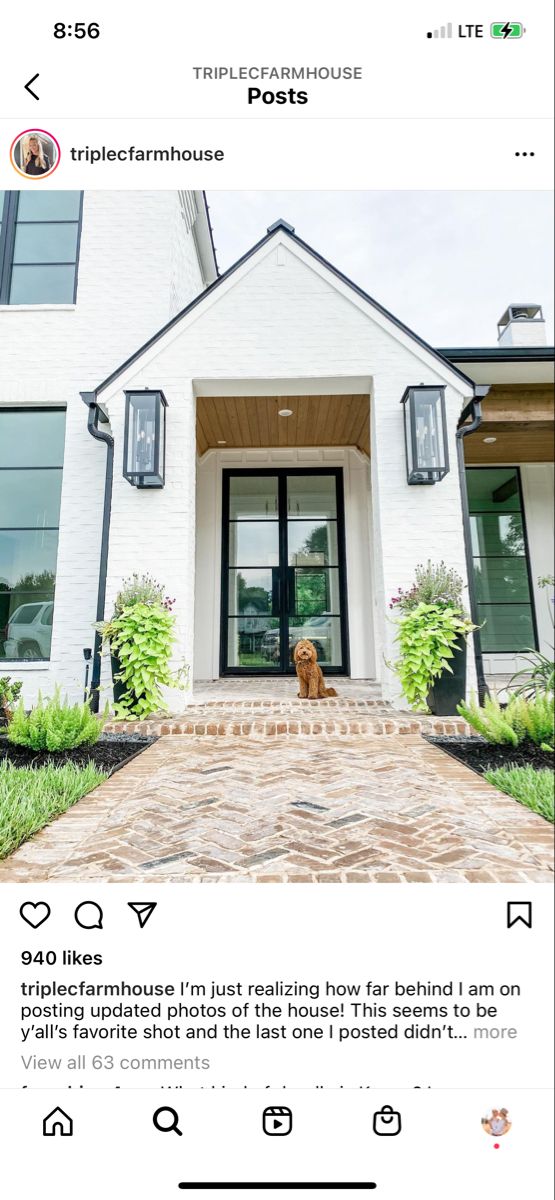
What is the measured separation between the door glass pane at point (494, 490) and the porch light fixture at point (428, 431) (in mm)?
2705

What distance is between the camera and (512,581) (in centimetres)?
605

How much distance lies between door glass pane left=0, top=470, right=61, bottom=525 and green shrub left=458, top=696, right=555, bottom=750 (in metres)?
1.49

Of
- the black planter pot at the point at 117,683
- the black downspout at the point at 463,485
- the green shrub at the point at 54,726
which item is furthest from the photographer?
the black downspout at the point at 463,485

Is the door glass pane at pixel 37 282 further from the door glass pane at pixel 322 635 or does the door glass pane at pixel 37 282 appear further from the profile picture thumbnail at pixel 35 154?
the door glass pane at pixel 322 635

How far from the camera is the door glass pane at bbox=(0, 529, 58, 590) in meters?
1.68

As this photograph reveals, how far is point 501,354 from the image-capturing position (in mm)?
4777

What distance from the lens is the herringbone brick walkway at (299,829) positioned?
2.71ft

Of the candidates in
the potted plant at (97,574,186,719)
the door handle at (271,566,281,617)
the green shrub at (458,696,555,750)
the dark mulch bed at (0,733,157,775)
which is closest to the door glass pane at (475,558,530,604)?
the door handle at (271,566,281,617)

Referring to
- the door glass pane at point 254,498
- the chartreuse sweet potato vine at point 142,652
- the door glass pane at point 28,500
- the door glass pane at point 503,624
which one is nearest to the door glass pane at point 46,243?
the door glass pane at point 28,500
